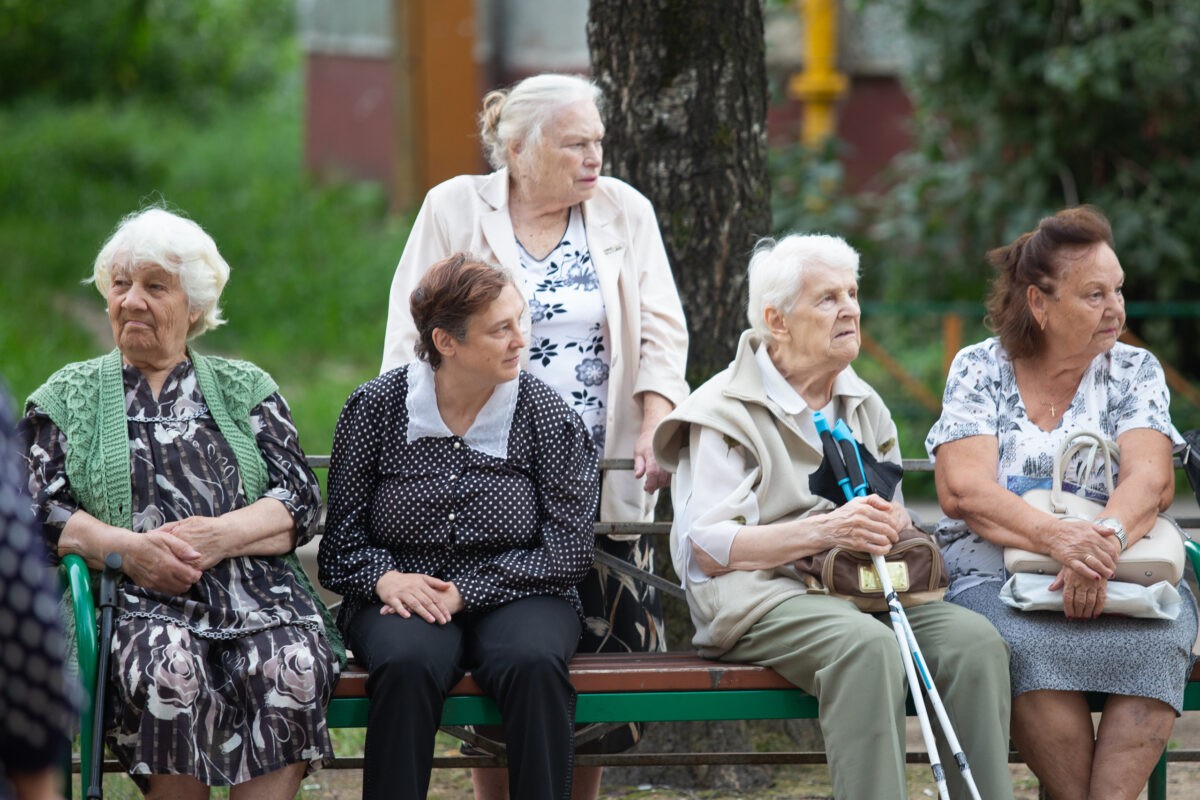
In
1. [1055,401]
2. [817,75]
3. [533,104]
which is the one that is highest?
[817,75]

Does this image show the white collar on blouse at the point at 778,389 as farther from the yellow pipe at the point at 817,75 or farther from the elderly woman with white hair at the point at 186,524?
the yellow pipe at the point at 817,75

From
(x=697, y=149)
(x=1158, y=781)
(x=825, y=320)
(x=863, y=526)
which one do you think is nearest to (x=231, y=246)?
(x=697, y=149)

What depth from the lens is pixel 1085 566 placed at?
3.67m

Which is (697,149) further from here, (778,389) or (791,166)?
(791,166)

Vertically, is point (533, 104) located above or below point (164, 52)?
below

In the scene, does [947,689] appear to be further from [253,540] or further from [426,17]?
[426,17]

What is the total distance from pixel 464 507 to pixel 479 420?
0.68ft

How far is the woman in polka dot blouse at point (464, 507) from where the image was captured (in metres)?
3.58

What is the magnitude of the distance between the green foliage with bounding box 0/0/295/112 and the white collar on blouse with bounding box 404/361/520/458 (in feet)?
37.5

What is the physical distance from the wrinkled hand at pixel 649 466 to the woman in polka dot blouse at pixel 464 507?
0.16 m

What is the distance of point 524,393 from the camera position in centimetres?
381

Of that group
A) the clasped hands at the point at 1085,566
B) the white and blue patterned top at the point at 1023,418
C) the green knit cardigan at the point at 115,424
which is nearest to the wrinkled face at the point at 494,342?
the green knit cardigan at the point at 115,424

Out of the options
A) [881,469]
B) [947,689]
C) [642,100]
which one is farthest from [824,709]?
[642,100]

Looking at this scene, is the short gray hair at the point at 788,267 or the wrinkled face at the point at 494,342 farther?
the short gray hair at the point at 788,267
